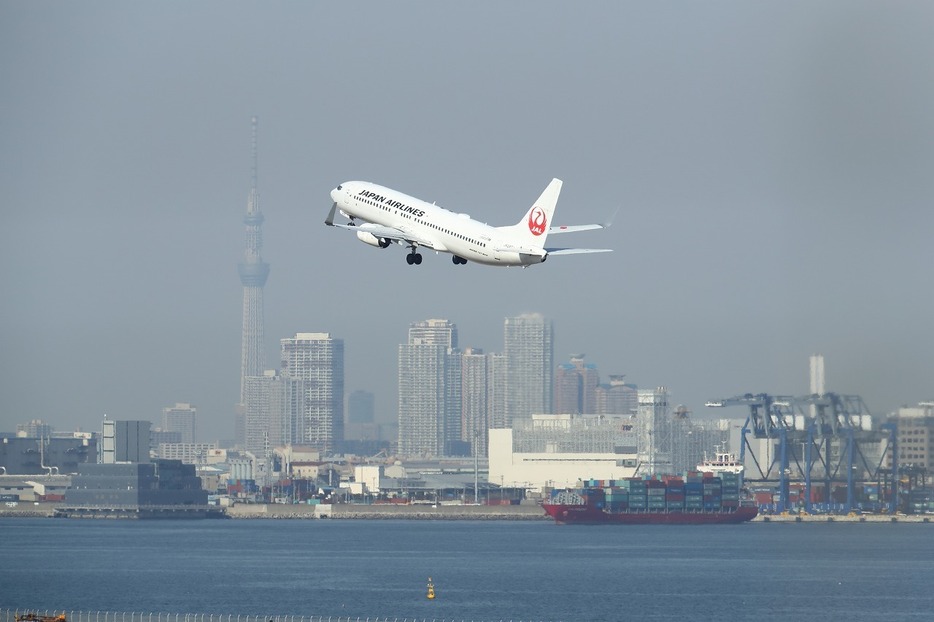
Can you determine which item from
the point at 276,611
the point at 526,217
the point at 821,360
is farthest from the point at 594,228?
the point at 276,611

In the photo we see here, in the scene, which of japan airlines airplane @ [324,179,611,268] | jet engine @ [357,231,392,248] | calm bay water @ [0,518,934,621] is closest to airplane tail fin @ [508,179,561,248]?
japan airlines airplane @ [324,179,611,268]

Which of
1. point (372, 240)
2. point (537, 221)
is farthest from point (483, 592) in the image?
point (372, 240)

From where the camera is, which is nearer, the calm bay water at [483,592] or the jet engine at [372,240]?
the jet engine at [372,240]

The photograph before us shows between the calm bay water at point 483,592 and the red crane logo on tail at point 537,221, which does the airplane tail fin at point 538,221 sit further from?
the calm bay water at point 483,592

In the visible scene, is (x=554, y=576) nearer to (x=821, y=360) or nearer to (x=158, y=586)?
(x=158, y=586)

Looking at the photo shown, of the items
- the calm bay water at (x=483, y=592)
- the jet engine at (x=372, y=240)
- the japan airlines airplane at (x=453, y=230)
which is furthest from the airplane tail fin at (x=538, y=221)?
the calm bay water at (x=483, y=592)

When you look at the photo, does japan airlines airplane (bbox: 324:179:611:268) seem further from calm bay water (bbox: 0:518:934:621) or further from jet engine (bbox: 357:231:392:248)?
calm bay water (bbox: 0:518:934:621)

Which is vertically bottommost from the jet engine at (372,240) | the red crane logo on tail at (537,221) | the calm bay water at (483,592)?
the calm bay water at (483,592)

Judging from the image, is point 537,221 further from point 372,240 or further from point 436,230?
point 372,240
